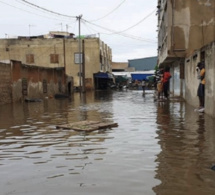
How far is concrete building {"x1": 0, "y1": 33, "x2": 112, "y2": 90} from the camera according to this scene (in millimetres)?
51094

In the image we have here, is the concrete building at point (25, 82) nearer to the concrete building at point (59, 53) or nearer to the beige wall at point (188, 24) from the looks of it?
the beige wall at point (188, 24)

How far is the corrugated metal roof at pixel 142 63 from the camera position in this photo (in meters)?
80.4

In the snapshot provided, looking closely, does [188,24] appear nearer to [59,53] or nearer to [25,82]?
[25,82]

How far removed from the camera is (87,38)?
51094mm

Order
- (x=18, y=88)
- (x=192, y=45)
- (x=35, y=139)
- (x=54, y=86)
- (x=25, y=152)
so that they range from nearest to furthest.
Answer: (x=25, y=152) < (x=35, y=139) < (x=192, y=45) < (x=18, y=88) < (x=54, y=86)

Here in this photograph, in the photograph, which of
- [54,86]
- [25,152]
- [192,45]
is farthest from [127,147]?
[54,86]

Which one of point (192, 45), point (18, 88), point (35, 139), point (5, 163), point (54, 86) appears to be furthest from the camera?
point (54, 86)

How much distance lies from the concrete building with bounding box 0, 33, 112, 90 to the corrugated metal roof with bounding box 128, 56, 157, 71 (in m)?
29.6

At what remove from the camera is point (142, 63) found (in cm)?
8112

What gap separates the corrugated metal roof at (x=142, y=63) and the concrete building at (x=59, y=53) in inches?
1164

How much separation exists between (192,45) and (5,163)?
54.9 feet

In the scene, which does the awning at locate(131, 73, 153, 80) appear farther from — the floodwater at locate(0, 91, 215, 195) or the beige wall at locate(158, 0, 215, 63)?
the floodwater at locate(0, 91, 215, 195)

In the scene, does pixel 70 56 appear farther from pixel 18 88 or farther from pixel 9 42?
pixel 18 88

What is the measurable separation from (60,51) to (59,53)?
1.13ft
